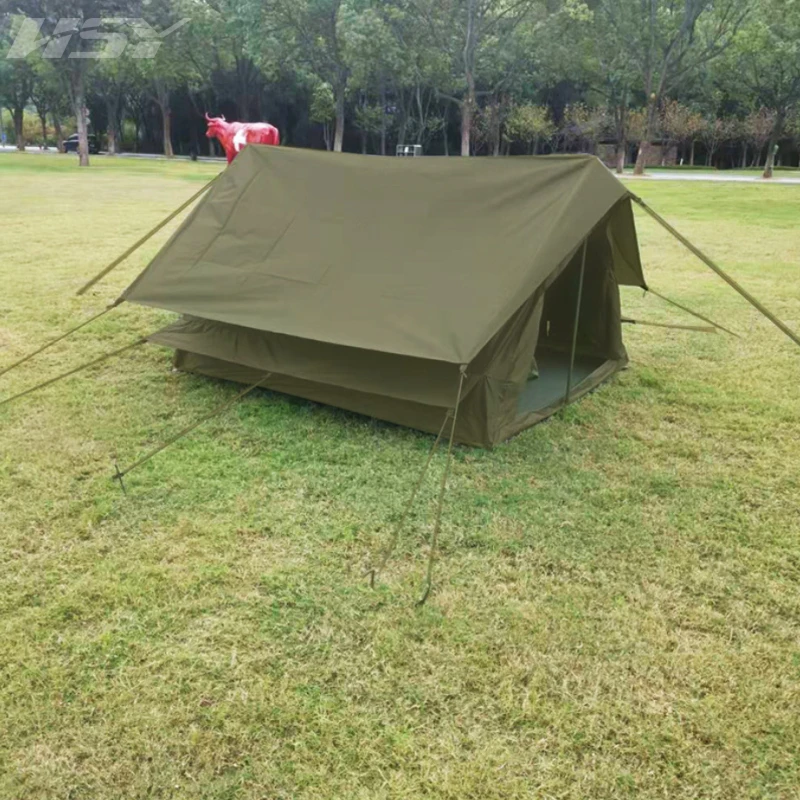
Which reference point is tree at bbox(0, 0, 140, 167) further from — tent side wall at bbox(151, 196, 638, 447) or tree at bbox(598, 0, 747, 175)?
tent side wall at bbox(151, 196, 638, 447)

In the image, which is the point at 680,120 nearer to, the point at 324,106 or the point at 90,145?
the point at 324,106

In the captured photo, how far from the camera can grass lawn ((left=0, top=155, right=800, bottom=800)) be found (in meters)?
1.96

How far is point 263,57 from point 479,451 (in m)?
29.2

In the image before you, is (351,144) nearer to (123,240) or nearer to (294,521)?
(123,240)

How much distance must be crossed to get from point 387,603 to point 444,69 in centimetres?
3099

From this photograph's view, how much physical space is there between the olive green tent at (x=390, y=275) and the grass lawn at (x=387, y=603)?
29cm

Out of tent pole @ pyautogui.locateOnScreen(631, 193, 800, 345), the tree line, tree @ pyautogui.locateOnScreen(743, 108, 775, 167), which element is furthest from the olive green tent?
tree @ pyautogui.locateOnScreen(743, 108, 775, 167)

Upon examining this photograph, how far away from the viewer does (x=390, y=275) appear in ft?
11.9

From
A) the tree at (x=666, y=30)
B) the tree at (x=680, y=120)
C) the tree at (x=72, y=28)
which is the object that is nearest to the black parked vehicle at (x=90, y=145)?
the tree at (x=72, y=28)

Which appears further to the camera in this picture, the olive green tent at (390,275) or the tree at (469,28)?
the tree at (469,28)

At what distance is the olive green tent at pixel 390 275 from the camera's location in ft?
11.1

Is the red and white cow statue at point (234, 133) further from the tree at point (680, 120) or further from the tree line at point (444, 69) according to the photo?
the tree at point (680, 120)

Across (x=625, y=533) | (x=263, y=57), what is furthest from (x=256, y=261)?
(x=263, y=57)

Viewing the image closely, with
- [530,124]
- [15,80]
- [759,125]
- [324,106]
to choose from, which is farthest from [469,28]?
[15,80]
